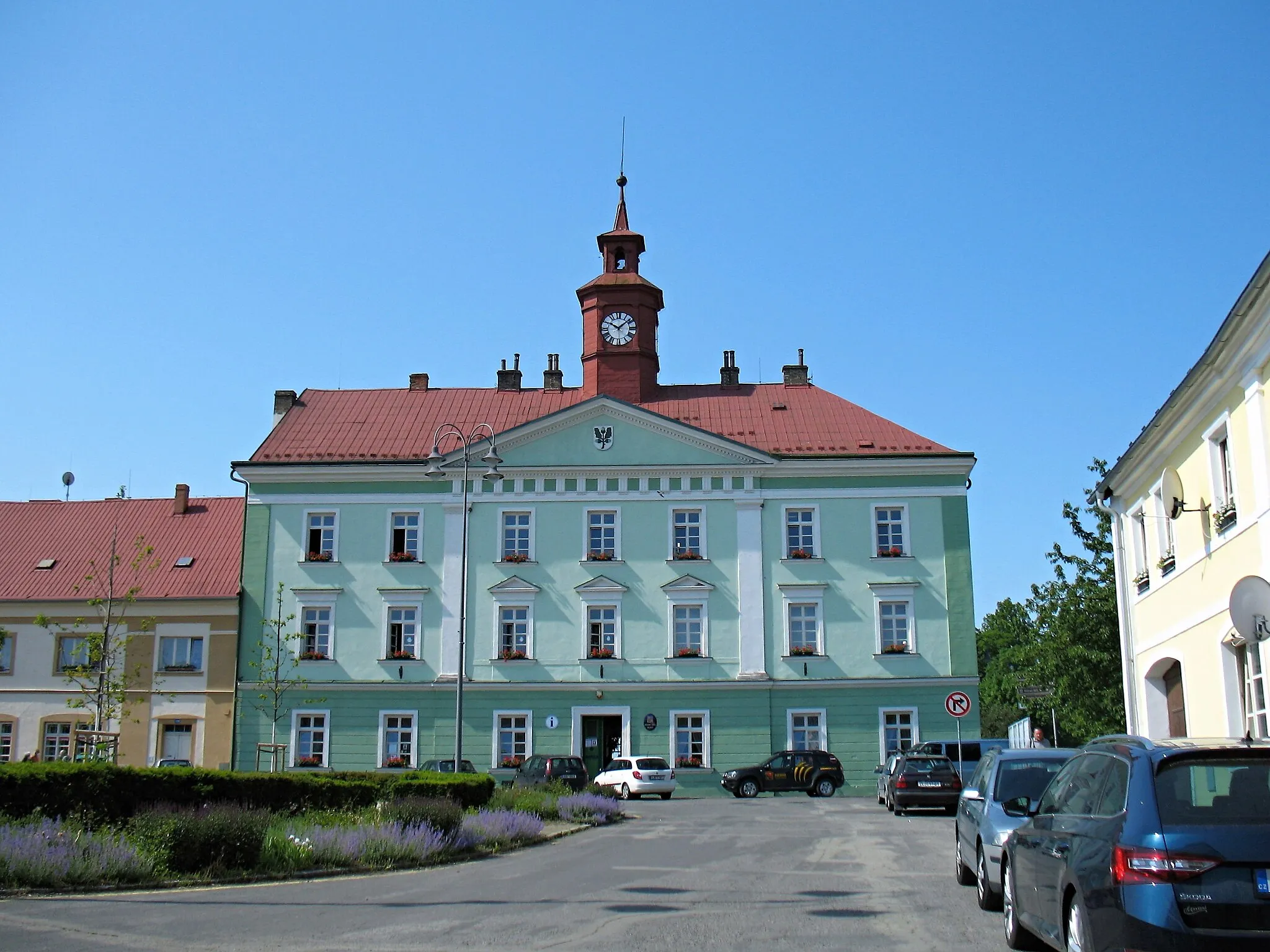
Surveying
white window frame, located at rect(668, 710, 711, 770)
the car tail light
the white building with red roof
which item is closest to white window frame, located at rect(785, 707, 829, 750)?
white window frame, located at rect(668, 710, 711, 770)

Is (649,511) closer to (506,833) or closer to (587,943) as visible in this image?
(506,833)

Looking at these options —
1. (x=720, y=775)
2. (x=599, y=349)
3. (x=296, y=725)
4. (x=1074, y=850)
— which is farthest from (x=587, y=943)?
(x=599, y=349)

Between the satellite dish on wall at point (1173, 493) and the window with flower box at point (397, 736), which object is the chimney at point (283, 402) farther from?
the satellite dish on wall at point (1173, 493)

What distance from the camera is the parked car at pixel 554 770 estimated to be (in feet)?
130

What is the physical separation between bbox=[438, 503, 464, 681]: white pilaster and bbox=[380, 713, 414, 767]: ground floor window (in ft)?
6.75

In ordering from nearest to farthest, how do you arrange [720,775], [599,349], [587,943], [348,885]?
[587,943] < [348,885] < [720,775] < [599,349]

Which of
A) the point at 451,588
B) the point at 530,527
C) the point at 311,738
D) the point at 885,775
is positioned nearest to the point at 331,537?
the point at 451,588

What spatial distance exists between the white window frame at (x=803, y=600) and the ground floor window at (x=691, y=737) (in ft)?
13.1

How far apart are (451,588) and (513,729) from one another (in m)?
5.34

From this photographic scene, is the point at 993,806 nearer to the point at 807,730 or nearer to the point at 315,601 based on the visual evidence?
the point at 807,730

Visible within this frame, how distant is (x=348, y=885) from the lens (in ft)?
49.3

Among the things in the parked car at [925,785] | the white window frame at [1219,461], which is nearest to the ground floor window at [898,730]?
the parked car at [925,785]

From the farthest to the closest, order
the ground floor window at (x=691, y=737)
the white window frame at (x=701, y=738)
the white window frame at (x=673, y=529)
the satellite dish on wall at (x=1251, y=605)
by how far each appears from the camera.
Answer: the white window frame at (x=673, y=529) → the ground floor window at (x=691, y=737) → the white window frame at (x=701, y=738) → the satellite dish on wall at (x=1251, y=605)

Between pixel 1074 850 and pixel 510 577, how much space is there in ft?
127
